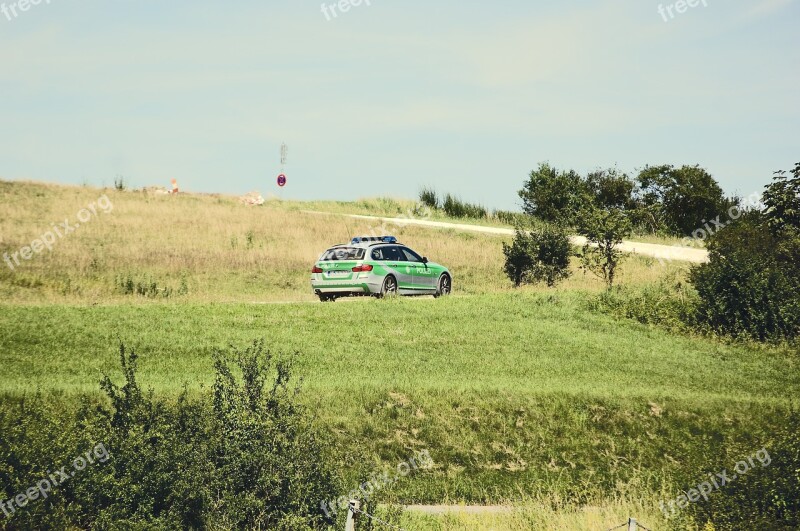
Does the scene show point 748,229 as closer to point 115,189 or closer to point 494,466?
point 494,466

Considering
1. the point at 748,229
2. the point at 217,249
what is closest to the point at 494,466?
the point at 748,229

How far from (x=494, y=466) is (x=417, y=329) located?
8407 millimetres

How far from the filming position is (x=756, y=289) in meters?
26.0

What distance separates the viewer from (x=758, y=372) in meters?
22.6

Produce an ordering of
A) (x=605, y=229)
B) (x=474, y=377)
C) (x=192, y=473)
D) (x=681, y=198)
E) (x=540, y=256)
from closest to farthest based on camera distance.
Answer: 1. (x=192, y=473)
2. (x=474, y=377)
3. (x=605, y=229)
4. (x=540, y=256)
5. (x=681, y=198)

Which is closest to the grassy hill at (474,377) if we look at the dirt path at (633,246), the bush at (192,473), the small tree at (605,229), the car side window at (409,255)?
the car side window at (409,255)

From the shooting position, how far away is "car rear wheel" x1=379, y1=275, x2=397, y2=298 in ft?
88.3

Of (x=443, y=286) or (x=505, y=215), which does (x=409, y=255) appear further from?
(x=505, y=215)

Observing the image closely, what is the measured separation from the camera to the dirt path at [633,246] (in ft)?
141

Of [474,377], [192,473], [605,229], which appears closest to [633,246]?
[605,229]

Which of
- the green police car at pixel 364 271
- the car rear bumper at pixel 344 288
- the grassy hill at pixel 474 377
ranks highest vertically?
the green police car at pixel 364 271

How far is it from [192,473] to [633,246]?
128ft

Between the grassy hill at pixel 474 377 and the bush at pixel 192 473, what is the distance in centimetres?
257

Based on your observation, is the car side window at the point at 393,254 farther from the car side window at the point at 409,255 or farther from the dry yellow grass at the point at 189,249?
the dry yellow grass at the point at 189,249
